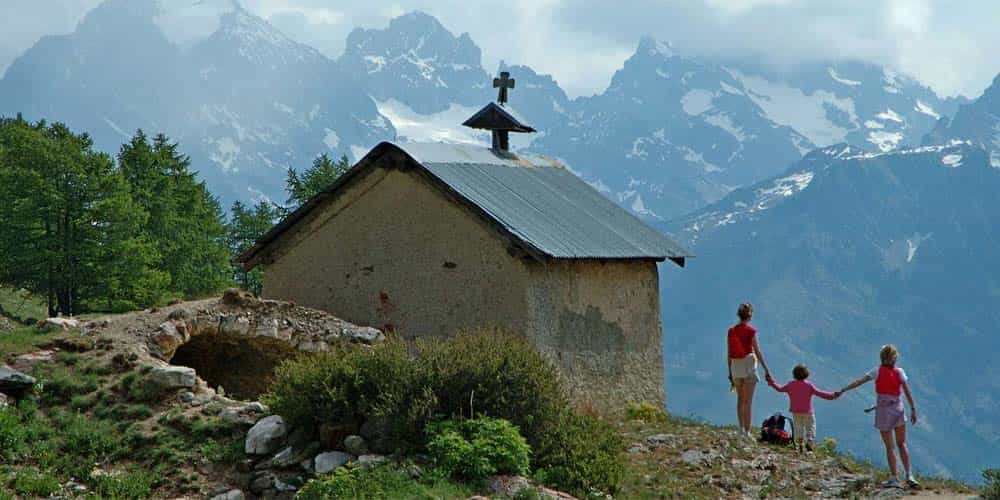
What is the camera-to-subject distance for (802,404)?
19.8m

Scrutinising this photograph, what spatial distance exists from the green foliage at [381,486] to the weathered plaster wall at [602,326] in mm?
7355

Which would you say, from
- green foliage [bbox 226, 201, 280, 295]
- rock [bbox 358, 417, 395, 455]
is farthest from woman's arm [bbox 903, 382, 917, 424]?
green foliage [bbox 226, 201, 280, 295]

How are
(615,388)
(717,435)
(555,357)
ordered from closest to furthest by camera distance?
1. (717,435)
2. (555,357)
3. (615,388)

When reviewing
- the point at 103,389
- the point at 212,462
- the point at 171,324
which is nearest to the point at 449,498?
the point at 212,462

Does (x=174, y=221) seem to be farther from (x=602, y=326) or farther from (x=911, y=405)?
(x=911, y=405)

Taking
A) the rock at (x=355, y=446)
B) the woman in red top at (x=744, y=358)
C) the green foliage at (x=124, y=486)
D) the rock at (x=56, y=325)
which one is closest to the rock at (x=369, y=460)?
the rock at (x=355, y=446)

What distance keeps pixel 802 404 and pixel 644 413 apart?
418cm

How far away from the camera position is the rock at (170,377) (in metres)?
17.1

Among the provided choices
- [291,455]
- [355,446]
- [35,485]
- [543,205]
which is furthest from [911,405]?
[35,485]

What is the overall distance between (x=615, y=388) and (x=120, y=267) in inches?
861

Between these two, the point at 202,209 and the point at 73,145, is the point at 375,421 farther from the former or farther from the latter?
the point at 202,209

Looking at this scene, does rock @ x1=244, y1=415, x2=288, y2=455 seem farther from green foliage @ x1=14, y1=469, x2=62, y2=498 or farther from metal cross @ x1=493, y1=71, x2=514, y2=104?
metal cross @ x1=493, y1=71, x2=514, y2=104

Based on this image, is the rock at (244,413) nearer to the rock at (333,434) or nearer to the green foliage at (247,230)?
the rock at (333,434)

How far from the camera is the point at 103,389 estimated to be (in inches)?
669
